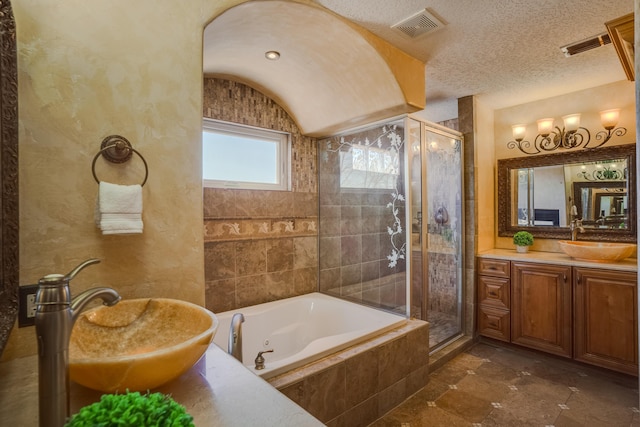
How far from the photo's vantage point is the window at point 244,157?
2.65 meters

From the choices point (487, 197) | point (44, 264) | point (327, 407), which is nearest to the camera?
point (44, 264)

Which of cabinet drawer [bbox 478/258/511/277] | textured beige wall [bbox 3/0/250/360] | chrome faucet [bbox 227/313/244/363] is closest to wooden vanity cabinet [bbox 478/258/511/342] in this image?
cabinet drawer [bbox 478/258/511/277]

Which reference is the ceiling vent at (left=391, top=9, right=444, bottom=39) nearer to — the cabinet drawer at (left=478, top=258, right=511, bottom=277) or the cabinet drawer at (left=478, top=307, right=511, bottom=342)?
the cabinet drawer at (left=478, top=258, right=511, bottom=277)

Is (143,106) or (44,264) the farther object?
(143,106)

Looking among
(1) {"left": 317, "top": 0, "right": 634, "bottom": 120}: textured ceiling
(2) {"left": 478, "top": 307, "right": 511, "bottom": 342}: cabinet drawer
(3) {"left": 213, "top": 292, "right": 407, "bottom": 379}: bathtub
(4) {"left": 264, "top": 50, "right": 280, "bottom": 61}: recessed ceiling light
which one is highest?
(1) {"left": 317, "top": 0, "right": 634, "bottom": 120}: textured ceiling

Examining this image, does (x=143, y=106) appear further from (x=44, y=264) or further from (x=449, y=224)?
(x=449, y=224)

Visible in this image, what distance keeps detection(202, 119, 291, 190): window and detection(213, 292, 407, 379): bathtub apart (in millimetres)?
1101

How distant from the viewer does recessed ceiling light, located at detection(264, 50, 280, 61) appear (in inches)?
90.1

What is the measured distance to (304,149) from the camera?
10.6ft

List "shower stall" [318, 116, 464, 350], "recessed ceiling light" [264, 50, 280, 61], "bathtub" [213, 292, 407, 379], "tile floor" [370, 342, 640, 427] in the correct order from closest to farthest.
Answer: "tile floor" [370, 342, 640, 427] → "recessed ceiling light" [264, 50, 280, 61] → "bathtub" [213, 292, 407, 379] → "shower stall" [318, 116, 464, 350]

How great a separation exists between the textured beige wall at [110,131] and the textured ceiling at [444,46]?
475 millimetres

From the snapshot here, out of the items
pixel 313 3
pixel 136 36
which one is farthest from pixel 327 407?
pixel 313 3

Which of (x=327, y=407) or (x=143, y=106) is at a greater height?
(x=143, y=106)

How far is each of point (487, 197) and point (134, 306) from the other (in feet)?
11.7
